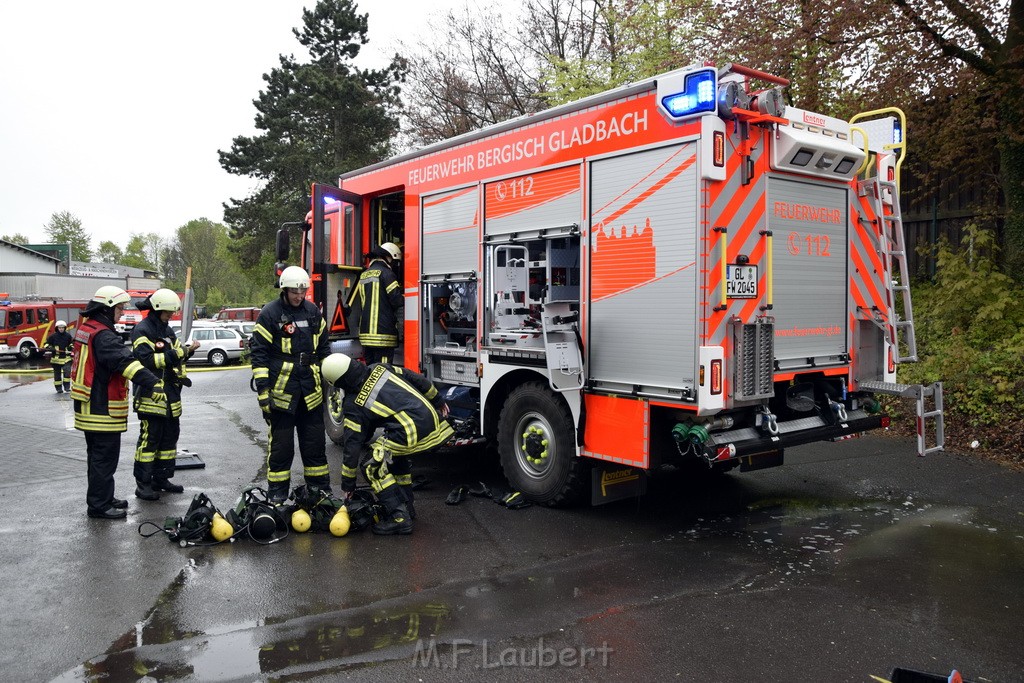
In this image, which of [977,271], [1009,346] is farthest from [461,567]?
[977,271]

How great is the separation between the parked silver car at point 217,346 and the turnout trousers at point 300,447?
772 inches

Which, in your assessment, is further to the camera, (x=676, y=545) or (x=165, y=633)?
Result: (x=676, y=545)

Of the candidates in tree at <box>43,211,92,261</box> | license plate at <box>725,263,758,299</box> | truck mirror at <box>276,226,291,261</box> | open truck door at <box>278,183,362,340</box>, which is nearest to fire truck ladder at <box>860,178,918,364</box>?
license plate at <box>725,263,758,299</box>

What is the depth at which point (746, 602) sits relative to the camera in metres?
4.44

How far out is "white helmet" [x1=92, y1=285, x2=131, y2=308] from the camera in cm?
629

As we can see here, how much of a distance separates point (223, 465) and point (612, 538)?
4562 millimetres

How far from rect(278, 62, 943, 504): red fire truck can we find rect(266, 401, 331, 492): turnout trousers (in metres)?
1.24

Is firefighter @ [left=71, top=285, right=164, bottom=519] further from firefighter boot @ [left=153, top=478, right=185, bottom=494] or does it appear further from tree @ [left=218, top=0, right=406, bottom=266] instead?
tree @ [left=218, top=0, right=406, bottom=266]

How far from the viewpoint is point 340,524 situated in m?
5.67

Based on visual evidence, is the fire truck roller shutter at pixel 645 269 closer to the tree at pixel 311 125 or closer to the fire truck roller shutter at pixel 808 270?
the fire truck roller shutter at pixel 808 270

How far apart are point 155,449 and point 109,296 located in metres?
1.40

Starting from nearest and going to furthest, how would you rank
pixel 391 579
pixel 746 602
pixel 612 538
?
pixel 746 602 < pixel 391 579 < pixel 612 538

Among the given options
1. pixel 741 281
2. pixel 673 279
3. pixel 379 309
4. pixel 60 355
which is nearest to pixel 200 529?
pixel 379 309

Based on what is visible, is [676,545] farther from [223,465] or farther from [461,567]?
[223,465]
